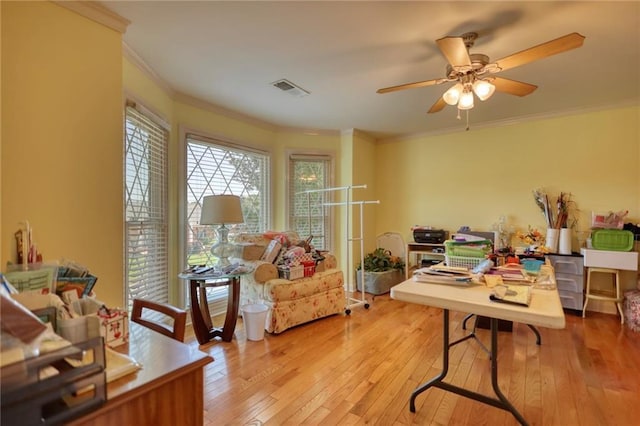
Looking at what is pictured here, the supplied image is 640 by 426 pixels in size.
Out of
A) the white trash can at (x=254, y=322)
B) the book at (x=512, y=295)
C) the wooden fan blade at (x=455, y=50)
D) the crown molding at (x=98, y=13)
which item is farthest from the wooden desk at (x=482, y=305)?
the crown molding at (x=98, y=13)

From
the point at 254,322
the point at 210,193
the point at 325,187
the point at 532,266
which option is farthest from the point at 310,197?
the point at 532,266

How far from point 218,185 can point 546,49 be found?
3.23 m

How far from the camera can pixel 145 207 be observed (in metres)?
2.77

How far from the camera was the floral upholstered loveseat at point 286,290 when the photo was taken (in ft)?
9.87

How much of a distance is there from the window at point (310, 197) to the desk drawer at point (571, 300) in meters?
2.94

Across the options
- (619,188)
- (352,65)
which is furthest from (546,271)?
(619,188)

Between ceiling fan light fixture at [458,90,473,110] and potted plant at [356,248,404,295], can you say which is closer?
ceiling fan light fixture at [458,90,473,110]

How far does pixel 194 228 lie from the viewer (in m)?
3.42

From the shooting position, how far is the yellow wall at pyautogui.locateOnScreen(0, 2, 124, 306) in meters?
1.45

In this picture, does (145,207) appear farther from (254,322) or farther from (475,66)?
(475,66)

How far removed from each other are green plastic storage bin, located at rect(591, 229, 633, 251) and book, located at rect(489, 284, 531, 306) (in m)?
2.59

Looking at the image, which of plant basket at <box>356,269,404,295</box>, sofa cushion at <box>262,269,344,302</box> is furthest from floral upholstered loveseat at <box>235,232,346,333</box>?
plant basket at <box>356,269,404,295</box>

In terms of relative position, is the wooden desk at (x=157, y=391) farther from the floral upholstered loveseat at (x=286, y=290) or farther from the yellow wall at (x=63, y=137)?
the floral upholstered loveseat at (x=286, y=290)

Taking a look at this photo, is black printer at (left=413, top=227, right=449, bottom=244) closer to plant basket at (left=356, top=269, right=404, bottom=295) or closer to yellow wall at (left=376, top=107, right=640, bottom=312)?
yellow wall at (left=376, top=107, right=640, bottom=312)
